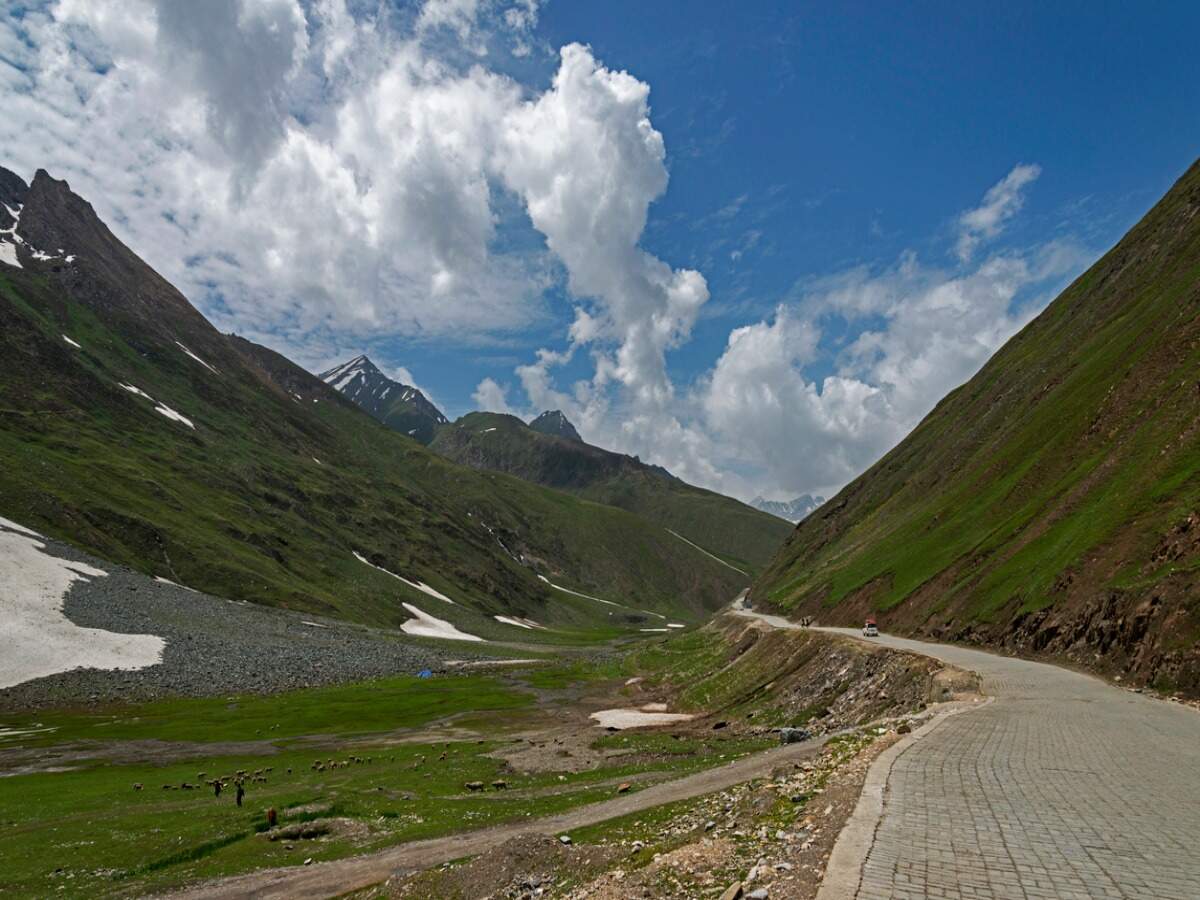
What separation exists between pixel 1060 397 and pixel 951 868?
95.1 meters

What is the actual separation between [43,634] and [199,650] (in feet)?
58.5

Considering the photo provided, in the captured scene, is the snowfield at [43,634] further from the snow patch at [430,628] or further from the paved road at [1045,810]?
the paved road at [1045,810]

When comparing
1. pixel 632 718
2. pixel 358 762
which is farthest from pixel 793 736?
pixel 358 762

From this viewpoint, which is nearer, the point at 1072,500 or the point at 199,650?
the point at 1072,500

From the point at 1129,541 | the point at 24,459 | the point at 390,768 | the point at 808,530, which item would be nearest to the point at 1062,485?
the point at 1129,541

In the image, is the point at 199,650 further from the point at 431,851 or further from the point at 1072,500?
the point at 1072,500

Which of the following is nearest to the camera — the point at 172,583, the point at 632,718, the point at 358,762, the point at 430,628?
the point at 358,762

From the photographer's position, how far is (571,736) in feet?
172

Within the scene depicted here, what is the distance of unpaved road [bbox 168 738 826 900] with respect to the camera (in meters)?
23.6

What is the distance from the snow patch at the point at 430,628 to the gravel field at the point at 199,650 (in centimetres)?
3830

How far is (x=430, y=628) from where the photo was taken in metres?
177

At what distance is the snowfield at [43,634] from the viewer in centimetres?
7169

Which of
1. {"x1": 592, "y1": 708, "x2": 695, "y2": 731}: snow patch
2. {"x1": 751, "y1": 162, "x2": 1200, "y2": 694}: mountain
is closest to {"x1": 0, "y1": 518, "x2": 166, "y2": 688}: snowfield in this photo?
{"x1": 592, "y1": 708, "x2": 695, "y2": 731}: snow patch

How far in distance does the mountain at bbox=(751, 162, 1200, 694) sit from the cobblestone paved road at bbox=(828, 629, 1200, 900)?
12132 mm
